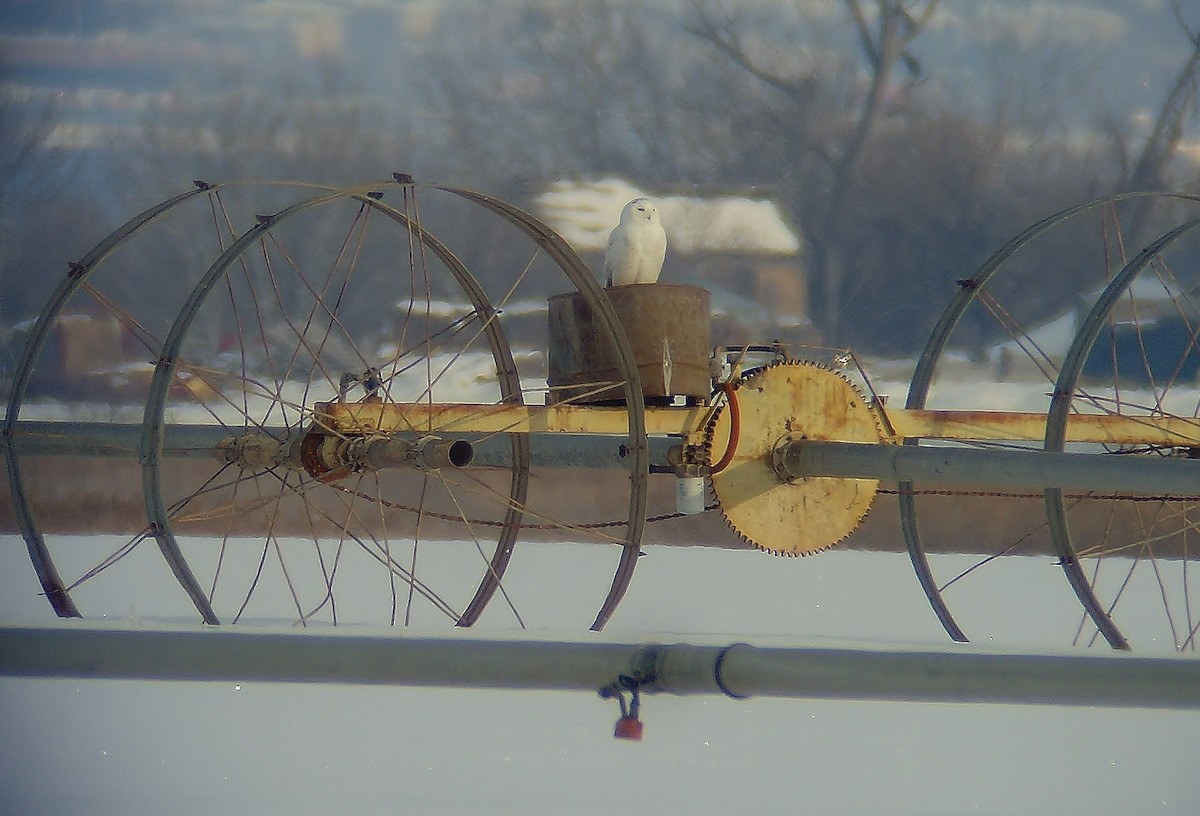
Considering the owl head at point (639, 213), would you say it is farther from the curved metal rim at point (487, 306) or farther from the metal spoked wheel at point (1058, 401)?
the metal spoked wheel at point (1058, 401)

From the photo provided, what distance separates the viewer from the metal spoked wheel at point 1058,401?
475 cm

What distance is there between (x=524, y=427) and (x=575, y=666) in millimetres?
2506

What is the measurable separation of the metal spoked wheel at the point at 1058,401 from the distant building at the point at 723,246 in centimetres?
135

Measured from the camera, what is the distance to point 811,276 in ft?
36.2

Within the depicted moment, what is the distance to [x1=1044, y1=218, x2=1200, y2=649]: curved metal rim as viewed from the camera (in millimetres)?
4641

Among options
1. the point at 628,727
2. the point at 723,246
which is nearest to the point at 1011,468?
the point at 628,727

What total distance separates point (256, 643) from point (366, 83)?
34.7ft

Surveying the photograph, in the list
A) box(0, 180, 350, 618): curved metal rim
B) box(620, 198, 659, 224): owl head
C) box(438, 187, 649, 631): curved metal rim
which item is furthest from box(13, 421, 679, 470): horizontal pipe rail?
box(620, 198, 659, 224): owl head

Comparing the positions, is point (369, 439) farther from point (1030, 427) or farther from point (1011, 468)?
point (1030, 427)

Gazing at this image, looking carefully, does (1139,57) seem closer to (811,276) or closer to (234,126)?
(811,276)

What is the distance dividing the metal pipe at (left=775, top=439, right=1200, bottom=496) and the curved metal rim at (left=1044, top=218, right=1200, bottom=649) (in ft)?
1.64

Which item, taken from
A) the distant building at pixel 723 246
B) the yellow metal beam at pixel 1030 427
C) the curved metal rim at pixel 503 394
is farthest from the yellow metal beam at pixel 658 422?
the distant building at pixel 723 246

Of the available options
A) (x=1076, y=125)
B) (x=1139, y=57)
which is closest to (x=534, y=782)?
(x=1076, y=125)

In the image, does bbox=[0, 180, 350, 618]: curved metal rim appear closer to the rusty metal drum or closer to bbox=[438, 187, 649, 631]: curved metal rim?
bbox=[438, 187, 649, 631]: curved metal rim
